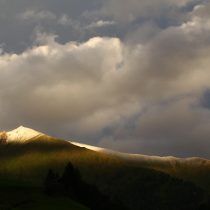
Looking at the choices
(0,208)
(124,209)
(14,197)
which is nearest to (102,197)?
(124,209)

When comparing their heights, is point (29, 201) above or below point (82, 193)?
below

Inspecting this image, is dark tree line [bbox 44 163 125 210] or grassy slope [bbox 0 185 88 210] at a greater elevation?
dark tree line [bbox 44 163 125 210]

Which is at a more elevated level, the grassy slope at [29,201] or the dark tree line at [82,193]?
the dark tree line at [82,193]

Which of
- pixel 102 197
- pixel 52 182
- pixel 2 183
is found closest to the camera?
pixel 52 182

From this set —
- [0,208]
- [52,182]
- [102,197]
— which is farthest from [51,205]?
[102,197]

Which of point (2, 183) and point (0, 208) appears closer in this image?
point (0, 208)

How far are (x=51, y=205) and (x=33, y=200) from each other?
372 inches

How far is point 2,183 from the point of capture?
181000 mm

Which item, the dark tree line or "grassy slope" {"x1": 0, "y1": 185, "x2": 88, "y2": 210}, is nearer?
"grassy slope" {"x1": 0, "y1": 185, "x2": 88, "y2": 210}

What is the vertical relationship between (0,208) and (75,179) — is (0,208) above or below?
below

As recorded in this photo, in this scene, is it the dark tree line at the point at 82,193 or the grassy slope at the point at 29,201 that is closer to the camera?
the grassy slope at the point at 29,201

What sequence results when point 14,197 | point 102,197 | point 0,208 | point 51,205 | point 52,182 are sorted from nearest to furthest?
point 0,208, point 51,205, point 14,197, point 52,182, point 102,197

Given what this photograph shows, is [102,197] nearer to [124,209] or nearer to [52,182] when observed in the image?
[124,209]

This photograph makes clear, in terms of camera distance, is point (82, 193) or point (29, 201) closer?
point (29, 201)
